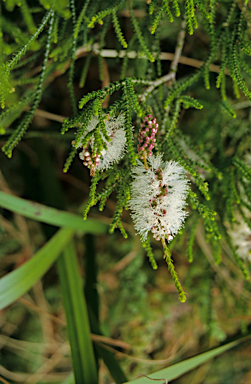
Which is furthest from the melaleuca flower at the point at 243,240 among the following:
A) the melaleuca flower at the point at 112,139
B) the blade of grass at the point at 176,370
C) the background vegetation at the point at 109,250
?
the melaleuca flower at the point at 112,139

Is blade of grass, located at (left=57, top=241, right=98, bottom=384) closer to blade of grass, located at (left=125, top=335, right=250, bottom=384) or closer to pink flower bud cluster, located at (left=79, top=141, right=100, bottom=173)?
blade of grass, located at (left=125, top=335, right=250, bottom=384)

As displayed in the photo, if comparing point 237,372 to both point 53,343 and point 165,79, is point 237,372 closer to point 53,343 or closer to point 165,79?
point 53,343

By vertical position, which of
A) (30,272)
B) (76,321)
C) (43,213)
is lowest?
(76,321)

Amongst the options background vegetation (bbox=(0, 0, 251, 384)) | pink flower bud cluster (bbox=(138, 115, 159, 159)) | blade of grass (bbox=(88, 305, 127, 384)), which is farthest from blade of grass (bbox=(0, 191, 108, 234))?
pink flower bud cluster (bbox=(138, 115, 159, 159))

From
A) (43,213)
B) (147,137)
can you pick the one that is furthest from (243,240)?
(43,213)

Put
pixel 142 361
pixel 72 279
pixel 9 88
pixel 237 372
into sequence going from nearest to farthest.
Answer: pixel 9 88 < pixel 72 279 < pixel 142 361 < pixel 237 372

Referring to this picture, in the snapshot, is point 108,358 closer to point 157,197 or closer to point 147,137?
point 157,197

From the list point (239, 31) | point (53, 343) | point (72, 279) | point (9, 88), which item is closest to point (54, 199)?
point (72, 279)
